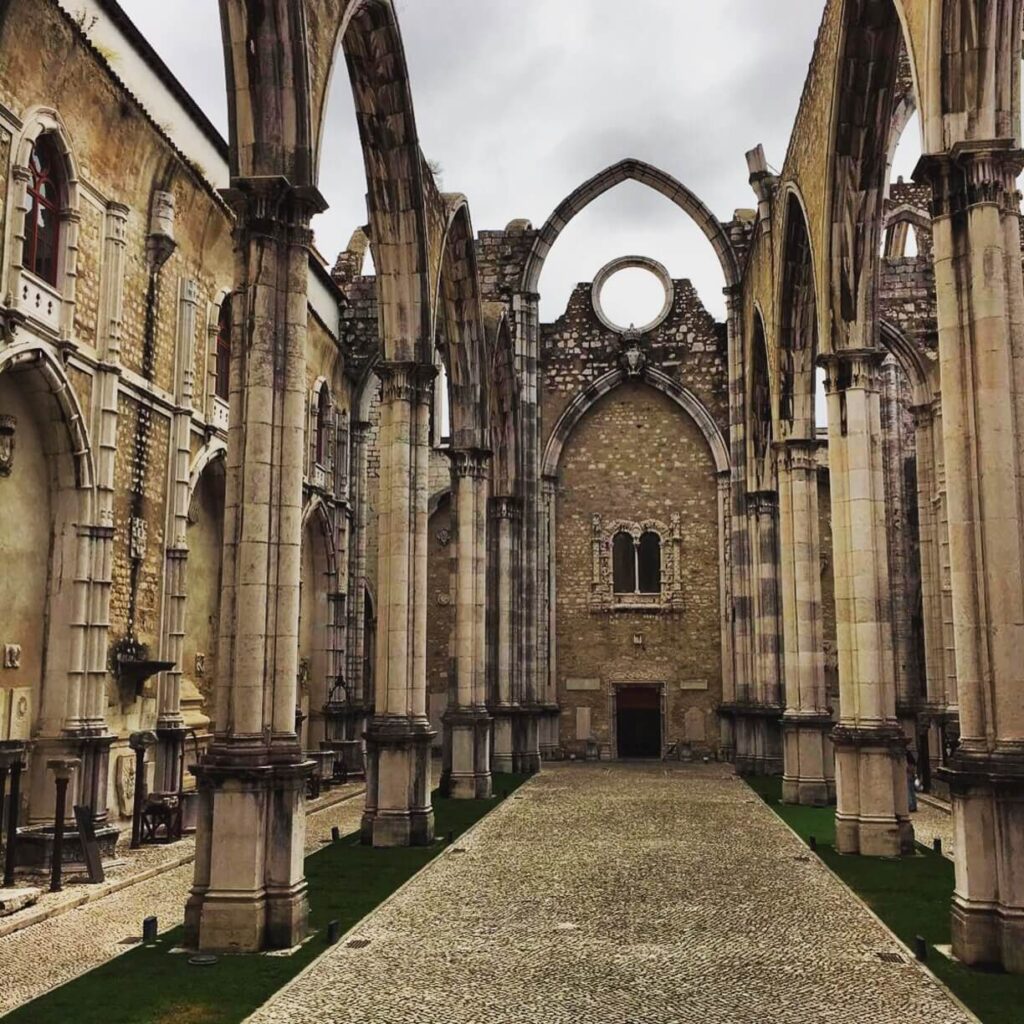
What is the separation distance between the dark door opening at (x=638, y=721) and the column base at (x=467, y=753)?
9273 mm

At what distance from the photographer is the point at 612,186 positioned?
2612 cm

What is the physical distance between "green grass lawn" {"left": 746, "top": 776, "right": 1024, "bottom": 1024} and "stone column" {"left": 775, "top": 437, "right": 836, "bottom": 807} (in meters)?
1.54

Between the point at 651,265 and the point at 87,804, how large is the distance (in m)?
19.7

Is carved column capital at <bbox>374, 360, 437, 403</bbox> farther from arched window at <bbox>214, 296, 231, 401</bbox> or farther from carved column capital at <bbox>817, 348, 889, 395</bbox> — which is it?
arched window at <bbox>214, 296, 231, 401</bbox>

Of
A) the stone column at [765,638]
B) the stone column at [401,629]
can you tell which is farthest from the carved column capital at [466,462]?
the stone column at [765,638]

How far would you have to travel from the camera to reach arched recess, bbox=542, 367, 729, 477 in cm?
2673

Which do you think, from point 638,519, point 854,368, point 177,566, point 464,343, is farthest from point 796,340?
point 638,519

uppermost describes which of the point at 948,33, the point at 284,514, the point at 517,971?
the point at 948,33

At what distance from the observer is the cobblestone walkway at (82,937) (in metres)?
6.86

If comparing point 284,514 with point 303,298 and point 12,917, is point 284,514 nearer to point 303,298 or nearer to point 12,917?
point 303,298

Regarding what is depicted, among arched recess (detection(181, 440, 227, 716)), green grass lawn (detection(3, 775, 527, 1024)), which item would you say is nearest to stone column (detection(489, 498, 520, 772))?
arched recess (detection(181, 440, 227, 716))

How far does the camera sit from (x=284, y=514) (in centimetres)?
836

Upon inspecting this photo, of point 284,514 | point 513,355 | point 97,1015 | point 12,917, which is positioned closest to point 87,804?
point 12,917

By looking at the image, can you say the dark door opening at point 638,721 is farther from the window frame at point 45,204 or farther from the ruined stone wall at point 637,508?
the window frame at point 45,204
